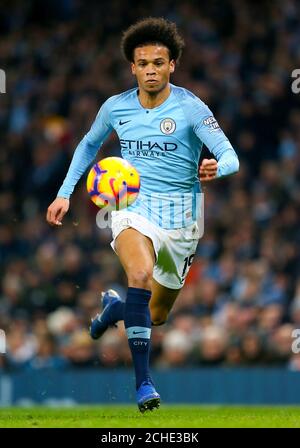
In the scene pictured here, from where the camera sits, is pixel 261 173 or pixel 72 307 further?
pixel 261 173

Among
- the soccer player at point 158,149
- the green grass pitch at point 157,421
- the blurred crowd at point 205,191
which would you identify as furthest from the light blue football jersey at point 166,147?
the blurred crowd at point 205,191

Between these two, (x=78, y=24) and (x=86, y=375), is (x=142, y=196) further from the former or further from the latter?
(x=78, y=24)

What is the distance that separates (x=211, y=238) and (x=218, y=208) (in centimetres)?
52

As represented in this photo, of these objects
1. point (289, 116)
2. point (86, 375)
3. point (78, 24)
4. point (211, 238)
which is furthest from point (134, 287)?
point (78, 24)

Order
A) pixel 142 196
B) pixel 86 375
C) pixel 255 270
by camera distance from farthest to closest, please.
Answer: pixel 255 270 < pixel 86 375 < pixel 142 196

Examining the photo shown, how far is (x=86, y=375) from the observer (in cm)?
1479

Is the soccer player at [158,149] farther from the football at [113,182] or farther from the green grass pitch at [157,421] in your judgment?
the green grass pitch at [157,421]

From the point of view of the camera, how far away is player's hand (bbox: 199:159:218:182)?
822 centimetres

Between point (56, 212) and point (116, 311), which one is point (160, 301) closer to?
point (116, 311)

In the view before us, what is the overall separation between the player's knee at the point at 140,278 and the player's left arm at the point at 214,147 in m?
0.74

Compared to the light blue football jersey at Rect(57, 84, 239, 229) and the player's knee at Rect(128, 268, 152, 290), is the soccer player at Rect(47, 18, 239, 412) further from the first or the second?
the player's knee at Rect(128, 268, 152, 290)

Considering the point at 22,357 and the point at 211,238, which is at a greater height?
the point at 211,238

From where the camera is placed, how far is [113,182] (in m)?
8.66

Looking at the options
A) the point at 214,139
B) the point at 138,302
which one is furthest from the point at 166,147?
the point at 138,302
